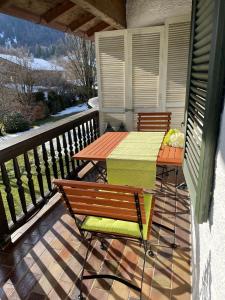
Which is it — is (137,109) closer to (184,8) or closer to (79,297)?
(184,8)

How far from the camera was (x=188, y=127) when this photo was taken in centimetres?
165

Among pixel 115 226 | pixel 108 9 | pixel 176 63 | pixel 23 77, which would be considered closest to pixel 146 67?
pixel 176 63

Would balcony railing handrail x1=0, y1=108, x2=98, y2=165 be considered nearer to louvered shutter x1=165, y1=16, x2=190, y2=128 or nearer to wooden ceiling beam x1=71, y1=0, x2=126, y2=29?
wooden ceiling beam x1=71, y1=0, x2=126, y2=29

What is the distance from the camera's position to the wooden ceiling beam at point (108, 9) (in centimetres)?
255

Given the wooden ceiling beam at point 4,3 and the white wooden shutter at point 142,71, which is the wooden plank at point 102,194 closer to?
the wooden ceiling beam at point 4,3

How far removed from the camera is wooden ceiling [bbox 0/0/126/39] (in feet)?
8.42

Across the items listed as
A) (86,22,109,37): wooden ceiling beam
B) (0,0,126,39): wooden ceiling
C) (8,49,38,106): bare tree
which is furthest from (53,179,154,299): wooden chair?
(8,49,38,106): bare tree

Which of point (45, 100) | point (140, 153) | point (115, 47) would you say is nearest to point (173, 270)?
point (140, 153)

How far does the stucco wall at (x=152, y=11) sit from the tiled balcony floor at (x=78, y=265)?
320cm

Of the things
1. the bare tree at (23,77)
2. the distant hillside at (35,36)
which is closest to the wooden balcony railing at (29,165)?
the bare tree at (23,77)

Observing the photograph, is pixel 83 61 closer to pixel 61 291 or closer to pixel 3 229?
pixel 3 229

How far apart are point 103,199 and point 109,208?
0.10 meters

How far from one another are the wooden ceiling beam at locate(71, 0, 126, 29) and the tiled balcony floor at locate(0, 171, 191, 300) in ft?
7.97

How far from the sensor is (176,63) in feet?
12.6
